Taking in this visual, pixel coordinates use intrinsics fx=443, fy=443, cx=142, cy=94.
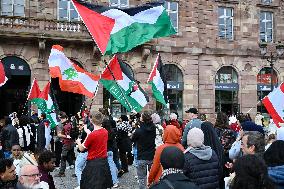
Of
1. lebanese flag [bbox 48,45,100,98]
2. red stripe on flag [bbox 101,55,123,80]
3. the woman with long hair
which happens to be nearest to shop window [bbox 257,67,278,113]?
lebanese flag [bbox 48,45,100,98]

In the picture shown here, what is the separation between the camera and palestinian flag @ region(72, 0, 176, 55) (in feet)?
30.1

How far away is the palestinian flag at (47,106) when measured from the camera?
524 inches

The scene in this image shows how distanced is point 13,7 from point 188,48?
977 centimetres

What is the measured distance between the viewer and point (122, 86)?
10.9m

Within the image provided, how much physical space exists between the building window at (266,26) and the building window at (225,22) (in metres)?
2.25

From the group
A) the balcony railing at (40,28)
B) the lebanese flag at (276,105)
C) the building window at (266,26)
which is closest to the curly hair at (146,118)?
the lebanese flag at (276,105)

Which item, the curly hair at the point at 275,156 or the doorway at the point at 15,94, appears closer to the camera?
the curly hair at the point at 275,156

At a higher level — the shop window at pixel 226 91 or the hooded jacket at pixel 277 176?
the shop window at pixel 226 91

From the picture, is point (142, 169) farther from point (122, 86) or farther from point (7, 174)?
point (7, 174)

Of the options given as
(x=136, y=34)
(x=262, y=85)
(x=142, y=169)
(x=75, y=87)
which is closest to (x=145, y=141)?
(x=142, y=169)

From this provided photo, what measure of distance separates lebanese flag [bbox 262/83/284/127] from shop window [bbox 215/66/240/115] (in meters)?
17.3

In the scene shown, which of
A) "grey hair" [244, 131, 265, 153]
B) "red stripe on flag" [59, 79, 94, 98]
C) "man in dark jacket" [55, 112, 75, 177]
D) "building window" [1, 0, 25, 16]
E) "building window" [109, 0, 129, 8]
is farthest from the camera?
"building window" [109, 0, 129, 8]

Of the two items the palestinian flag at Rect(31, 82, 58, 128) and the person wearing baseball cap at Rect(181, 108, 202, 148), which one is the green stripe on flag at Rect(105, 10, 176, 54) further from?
the palestinian flag at Rect(31, 82, 58, 128)

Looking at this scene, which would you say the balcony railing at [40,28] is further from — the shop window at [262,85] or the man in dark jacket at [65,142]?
the shop window at [262,85]
